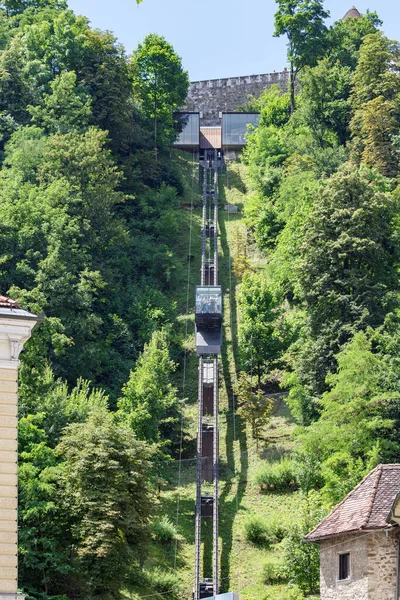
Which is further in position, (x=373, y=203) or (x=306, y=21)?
(x=306, y=21)

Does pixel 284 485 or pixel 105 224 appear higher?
pixel 105 224

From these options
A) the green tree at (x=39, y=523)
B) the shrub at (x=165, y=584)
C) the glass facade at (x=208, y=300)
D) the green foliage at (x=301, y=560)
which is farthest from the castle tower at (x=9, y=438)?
the glass facade at (x=208, y=300)

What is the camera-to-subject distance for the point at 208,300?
3578 inches

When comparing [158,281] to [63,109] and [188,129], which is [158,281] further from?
[188,129]

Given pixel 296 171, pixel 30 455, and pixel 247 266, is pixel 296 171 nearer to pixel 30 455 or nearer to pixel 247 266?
pixel 247 266

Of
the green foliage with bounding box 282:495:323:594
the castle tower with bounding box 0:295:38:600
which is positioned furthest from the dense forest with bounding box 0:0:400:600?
the castle tower with bounding box 0:295:38:600

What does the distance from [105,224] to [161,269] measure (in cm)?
837

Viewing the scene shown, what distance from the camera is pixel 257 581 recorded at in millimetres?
65875

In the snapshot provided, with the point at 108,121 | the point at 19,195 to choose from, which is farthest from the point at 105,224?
the point at 108,121

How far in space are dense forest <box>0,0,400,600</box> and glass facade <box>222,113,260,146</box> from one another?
3.30m

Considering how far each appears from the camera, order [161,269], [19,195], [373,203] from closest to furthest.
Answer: [373,203] → [19,195] → [161,269]

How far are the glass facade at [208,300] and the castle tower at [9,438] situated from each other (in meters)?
56.6

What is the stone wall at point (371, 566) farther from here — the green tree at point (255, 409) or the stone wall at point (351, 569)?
the green tree at point (255, 409)

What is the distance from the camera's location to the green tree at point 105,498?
2368 inches
